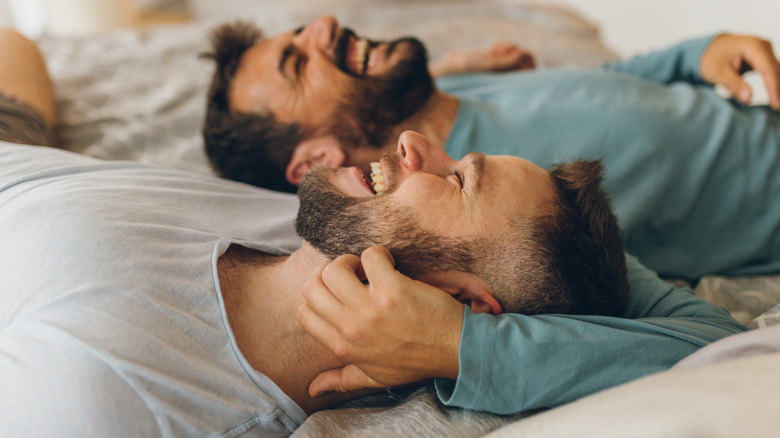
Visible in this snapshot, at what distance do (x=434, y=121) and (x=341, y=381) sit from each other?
3.10 feet

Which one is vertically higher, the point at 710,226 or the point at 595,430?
the point at 595,430

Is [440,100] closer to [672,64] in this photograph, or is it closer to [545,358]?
[672,64]

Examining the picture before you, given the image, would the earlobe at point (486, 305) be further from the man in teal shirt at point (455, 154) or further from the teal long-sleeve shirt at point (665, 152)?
the teal long-sleeve shirt at point (665, 152)

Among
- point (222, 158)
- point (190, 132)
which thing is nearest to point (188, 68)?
point (190, 132)

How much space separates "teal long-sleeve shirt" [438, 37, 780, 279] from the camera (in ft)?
4.51

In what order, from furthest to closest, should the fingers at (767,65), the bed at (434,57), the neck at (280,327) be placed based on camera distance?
the fingers at (767,65) < the neck at (280,327) < the bed at (434,57)

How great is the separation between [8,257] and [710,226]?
153 cm

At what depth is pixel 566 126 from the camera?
4.97 feet

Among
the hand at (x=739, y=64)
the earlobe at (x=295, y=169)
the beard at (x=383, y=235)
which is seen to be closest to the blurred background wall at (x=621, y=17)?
the hand at (x=739, y=64)

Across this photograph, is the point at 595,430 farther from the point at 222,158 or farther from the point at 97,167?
the point at 222,158

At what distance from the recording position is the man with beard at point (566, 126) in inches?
54.9

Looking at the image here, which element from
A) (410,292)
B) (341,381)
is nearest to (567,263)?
(410,292)

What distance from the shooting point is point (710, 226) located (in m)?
1.41

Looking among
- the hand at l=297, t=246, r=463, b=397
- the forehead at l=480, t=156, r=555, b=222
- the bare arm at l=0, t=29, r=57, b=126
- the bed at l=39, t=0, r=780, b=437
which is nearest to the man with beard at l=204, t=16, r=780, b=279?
the bed at l=39, t=0, r=780, b=437
